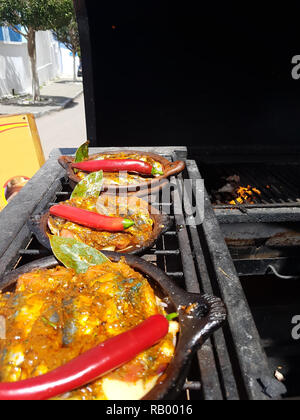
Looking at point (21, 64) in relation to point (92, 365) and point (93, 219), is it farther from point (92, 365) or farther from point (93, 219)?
point (92, 365)

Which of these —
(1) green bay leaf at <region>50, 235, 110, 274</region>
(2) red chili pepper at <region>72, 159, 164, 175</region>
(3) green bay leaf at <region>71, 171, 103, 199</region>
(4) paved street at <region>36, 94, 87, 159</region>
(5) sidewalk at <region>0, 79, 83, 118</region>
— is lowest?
(4) paved street at <region>36, 94, 87, 159</region>

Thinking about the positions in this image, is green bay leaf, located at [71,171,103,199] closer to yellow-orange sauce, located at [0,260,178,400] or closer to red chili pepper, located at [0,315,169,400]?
yellow-orange sauce, located at [0,260,178,400]

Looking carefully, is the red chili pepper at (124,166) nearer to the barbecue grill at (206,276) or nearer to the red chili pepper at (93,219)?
the barbecue grill at (206,276)

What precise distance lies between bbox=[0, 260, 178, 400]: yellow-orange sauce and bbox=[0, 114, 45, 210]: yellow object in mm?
3297

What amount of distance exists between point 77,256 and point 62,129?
13126 millimetres

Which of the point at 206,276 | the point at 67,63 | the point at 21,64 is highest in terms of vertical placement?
the point at 67,63

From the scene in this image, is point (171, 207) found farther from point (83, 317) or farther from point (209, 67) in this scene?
Result: point (209, 67)

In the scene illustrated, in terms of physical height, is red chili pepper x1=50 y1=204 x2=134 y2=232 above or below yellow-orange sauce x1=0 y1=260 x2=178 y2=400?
above

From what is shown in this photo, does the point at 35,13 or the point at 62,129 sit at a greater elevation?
the point at 35,13

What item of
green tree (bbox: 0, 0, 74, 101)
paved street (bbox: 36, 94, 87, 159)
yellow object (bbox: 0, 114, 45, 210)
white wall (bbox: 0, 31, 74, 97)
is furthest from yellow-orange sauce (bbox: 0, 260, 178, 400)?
white wall (bbox: 0, 31, 74, 97)

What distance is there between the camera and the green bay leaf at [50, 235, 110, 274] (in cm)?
164

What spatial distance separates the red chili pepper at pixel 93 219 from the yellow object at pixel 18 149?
2.61 m

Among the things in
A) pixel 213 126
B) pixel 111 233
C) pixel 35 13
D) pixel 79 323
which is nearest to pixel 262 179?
pixel 213 126

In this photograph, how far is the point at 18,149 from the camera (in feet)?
14.7
